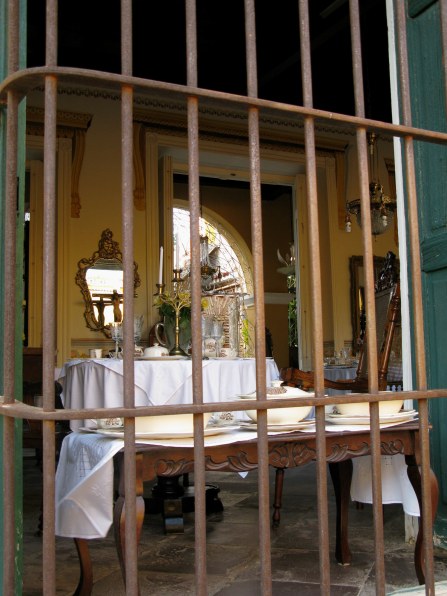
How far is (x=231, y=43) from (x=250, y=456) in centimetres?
587

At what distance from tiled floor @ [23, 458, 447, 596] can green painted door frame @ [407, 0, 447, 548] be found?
378mm

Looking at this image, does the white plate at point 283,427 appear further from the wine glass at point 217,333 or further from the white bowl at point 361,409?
the wine glass at point 217,333

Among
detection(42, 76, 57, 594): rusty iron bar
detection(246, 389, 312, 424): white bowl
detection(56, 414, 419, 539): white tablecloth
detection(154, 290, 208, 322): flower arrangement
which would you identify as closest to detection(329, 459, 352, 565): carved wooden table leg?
detection(56, 414, 419, 539): white tablecloth

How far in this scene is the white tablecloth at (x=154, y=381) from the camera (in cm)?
342

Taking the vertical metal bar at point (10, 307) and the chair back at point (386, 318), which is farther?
the chair back at point (386, 318)

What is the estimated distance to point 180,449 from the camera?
166 cm

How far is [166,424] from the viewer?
172 centimetres

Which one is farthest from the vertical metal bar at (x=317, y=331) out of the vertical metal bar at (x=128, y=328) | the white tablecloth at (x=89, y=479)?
the white tablecloth at (x=89, y=479)

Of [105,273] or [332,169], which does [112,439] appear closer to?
[105,273]

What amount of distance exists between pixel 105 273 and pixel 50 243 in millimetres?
6306

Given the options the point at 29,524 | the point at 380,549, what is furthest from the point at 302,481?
the point at 380,549

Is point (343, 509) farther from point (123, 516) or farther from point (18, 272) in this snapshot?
point (18, 272)

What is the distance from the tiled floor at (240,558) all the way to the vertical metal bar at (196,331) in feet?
3.48

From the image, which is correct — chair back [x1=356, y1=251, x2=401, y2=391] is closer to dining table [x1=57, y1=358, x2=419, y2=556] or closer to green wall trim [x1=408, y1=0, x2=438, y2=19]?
dining table [x1=57, y1=358, x2=419, y2=556]
